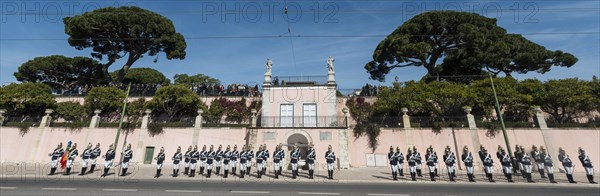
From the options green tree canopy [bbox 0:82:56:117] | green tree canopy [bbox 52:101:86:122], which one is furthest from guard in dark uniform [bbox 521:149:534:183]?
green tree canopy [bbox 0:82:56:117]

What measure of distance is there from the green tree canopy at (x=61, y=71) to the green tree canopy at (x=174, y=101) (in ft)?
51.0

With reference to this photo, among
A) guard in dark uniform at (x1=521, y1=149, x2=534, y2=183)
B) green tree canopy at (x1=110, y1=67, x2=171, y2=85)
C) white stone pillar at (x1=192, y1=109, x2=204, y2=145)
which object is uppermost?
green tree canopy at (x1=110, y1=67, x2=171, y2=85)

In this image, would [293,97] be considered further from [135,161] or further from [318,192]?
[318,192]

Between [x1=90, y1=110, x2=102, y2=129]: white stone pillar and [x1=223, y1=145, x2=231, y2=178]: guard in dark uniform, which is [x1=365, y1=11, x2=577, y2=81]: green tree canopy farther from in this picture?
[x1=90, y1=110, x2=102, y2=129]: white stone pillar

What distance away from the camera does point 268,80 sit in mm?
25922

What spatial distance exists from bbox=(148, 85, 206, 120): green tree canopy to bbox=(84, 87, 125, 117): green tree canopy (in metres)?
3.31

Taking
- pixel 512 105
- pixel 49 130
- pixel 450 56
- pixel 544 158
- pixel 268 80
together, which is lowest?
pixel 544 158

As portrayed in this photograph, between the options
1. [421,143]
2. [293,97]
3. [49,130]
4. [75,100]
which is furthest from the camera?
[75,100]

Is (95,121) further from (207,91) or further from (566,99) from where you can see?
(566,99)

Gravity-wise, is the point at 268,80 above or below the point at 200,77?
below

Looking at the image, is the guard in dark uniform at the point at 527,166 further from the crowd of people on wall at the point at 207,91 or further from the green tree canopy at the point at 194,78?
the green tree canopy at the point at 194,78

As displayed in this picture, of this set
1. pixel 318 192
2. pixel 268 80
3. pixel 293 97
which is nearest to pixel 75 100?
pixel 268 80

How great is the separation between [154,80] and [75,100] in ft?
66.3

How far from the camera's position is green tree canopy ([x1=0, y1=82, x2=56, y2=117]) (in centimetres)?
2564
